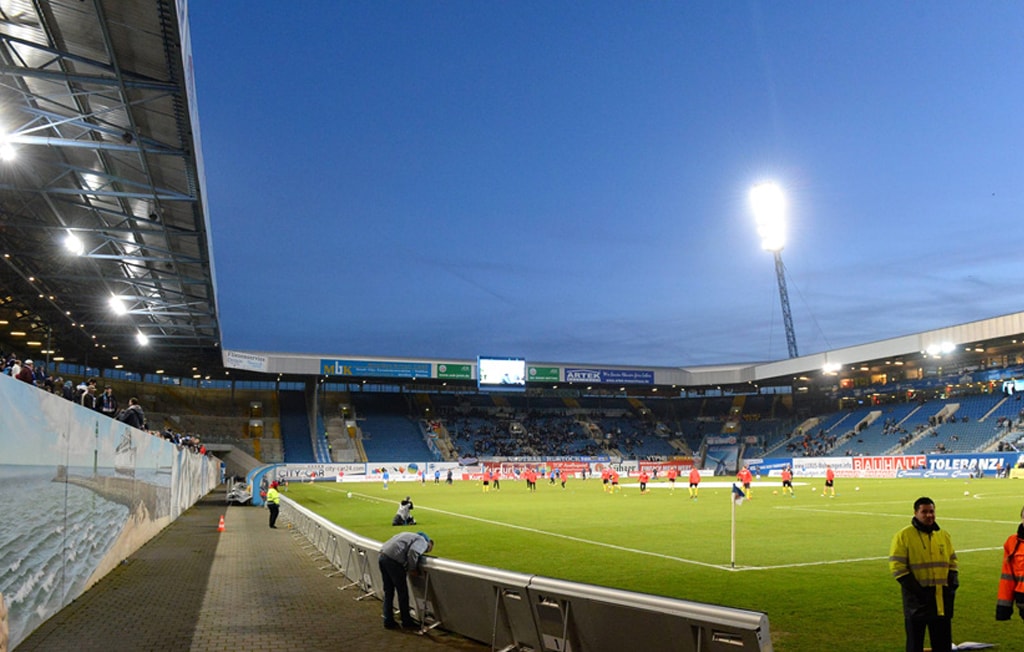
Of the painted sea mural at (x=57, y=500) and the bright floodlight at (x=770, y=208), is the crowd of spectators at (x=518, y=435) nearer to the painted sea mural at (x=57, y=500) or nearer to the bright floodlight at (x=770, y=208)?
the bright floodlight at (x=770, y=208)

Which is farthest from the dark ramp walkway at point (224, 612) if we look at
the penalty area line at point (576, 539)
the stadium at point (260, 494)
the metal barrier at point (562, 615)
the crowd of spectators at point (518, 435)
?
the crowd of spectators at point (518, 435)

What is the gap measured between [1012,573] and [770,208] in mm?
63684

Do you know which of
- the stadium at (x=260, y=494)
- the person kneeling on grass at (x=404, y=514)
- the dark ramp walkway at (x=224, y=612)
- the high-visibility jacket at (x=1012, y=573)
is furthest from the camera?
the person kneeling on grass at (x=404, y=514)

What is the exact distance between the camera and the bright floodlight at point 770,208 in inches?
2653

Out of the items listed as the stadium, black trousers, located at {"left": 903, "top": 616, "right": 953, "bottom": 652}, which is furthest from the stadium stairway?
black trousers, located at {"left": 903, "top": 616, "right": 953, "bottom": 652}

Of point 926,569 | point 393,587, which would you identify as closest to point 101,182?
point 393,587

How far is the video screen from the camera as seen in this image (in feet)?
252

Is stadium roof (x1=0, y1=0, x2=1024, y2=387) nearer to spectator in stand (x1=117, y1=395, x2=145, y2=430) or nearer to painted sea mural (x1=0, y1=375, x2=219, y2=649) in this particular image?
spectator in stand (x1=117, y1=395, x2=145, y2=430)

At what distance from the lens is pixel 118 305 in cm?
3688

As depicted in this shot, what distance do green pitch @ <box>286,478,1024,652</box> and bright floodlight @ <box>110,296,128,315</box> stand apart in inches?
522

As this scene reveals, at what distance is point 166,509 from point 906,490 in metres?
34.8

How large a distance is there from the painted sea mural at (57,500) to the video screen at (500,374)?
5630 cm

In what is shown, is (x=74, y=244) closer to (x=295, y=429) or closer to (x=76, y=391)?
(x=76, y=391)

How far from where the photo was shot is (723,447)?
284 feet
